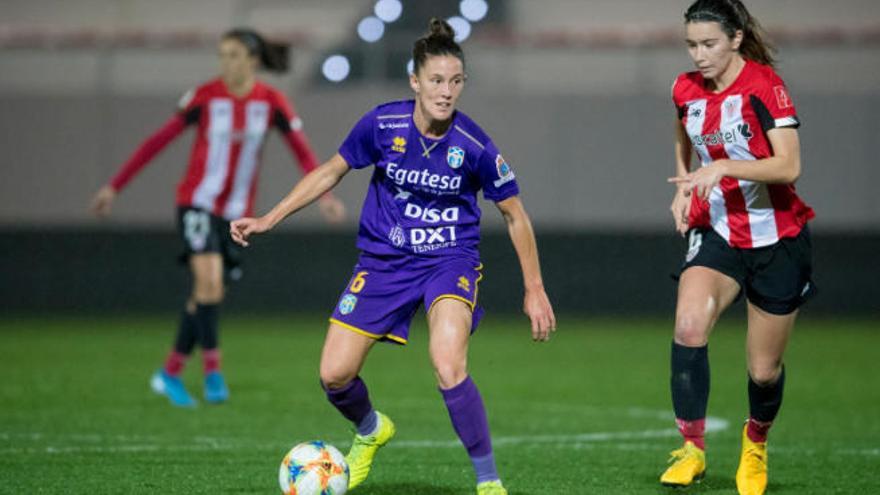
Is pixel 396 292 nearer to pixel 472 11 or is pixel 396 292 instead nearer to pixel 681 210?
pixel 681 210

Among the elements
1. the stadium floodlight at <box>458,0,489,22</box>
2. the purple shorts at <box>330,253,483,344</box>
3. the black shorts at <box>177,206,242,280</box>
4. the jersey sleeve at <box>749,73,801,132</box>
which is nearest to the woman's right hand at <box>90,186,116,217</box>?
the black shorts at <box>177,206,242,280</box>

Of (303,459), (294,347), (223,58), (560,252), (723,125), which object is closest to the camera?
(303,459)

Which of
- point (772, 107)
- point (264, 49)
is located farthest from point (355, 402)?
point (264, 49)

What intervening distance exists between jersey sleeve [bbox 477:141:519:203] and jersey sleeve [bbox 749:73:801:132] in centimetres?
101

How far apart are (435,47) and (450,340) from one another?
1.15m

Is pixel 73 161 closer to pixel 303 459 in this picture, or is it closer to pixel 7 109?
pixel 7 109

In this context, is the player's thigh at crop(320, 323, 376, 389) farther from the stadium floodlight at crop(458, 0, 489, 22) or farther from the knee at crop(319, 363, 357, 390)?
the stadium floodlight at crop(458, 0, 489, 22)

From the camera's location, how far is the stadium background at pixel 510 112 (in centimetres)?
1717

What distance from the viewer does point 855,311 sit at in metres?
17.2

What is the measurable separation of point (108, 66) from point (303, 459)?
12.9 meters

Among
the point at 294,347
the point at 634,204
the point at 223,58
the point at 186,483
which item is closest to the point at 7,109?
the point at 294,347

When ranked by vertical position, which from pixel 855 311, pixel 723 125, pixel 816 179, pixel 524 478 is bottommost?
pixel 855 311

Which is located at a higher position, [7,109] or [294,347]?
[7,109]

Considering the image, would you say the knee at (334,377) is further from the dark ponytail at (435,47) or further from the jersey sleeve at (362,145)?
Answer: the dark ponytail at (435,47)
